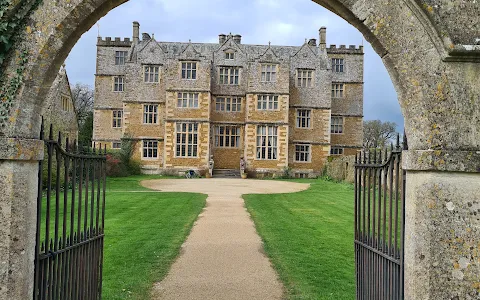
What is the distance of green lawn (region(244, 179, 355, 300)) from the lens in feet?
20.7

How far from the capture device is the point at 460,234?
10.9 feet

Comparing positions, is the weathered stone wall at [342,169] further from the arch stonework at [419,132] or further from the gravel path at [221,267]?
the arch stonework at [419,132]

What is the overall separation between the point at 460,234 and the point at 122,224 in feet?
29.9

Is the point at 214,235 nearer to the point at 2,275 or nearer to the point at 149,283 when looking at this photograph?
the point at 149,283

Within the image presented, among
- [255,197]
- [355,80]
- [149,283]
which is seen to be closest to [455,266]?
[149,283]

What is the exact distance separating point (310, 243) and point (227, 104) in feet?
78.9

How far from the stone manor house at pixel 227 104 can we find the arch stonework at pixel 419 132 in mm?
27011

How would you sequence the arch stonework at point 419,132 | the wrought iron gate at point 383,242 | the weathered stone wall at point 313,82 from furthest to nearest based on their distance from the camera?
the weathered stone wall at point 313,82, the wrought iron gate at point 383,242, the arch stonework at point 419,132

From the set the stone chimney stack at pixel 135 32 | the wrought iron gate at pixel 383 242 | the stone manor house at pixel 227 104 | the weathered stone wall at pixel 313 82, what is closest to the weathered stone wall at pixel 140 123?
the stone manor house at pixel 227 104

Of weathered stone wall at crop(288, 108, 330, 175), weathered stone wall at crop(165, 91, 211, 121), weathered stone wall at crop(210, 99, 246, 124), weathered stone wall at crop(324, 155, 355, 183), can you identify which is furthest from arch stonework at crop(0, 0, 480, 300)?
weathered stone wall at crop(288, 108, 330, 175)

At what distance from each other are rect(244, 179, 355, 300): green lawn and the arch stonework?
2.72 metres

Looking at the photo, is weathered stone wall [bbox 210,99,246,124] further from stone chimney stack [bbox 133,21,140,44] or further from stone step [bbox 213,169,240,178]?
stone chimney stack [bbox 133,21,140,44]

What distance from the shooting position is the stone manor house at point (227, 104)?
3067 centimetres

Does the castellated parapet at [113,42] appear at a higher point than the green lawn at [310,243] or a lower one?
higher
